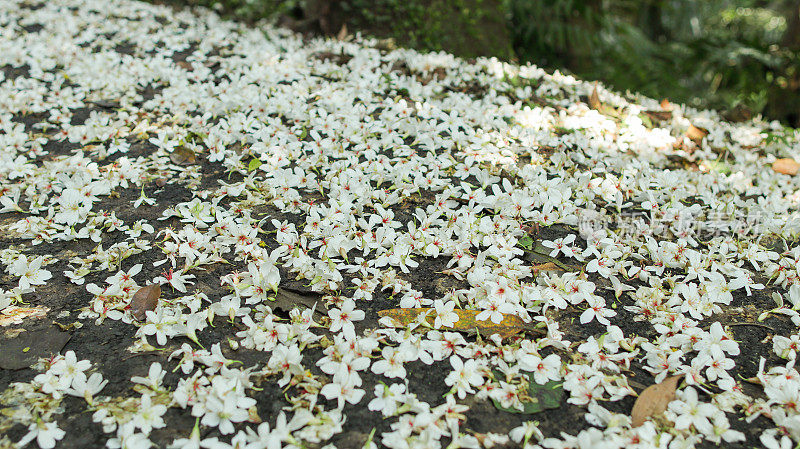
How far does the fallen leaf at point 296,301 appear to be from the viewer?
2281mm

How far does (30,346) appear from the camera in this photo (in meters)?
2.06

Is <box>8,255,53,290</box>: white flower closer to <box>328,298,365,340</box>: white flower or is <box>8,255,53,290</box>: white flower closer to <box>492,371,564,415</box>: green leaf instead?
<box>328,298,365,340</box>: white flower

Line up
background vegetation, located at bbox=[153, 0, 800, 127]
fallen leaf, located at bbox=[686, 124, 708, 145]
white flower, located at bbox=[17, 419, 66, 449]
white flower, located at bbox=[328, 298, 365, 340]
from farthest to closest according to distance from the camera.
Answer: background vegetation, located at bbox=[153, 0, 800, 127], fallen leaf, located at bbox=[686, 124, 708, 145], white flower, located at bbox=[328, 298, 365, 340], white flower, located at bbox=[17, 419, 66, 449]

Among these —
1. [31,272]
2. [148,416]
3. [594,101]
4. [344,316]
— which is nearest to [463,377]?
[344,316]

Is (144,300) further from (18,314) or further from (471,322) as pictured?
(471,322)

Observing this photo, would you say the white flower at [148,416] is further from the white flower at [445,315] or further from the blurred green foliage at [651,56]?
the blurred green foliage at [651,56]

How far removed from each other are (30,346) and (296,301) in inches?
39.1

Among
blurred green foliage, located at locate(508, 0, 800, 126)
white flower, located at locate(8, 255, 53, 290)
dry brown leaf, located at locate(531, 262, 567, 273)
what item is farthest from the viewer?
blurred green foliage, located at locate(508, 0, 800, 126)

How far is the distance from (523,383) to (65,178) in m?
2.73

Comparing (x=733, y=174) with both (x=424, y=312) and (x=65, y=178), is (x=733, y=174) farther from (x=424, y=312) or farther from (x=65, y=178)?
(x=65, y=178)

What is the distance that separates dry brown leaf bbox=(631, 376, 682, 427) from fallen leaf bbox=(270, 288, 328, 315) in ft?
3.99

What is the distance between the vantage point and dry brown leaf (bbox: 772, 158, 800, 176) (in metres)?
3.81

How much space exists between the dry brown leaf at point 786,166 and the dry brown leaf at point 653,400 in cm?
264

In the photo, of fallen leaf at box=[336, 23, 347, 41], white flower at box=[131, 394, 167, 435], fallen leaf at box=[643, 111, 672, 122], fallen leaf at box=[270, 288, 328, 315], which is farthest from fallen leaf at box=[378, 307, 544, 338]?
fallen leaf at box=[336, 23, 347, 41]
